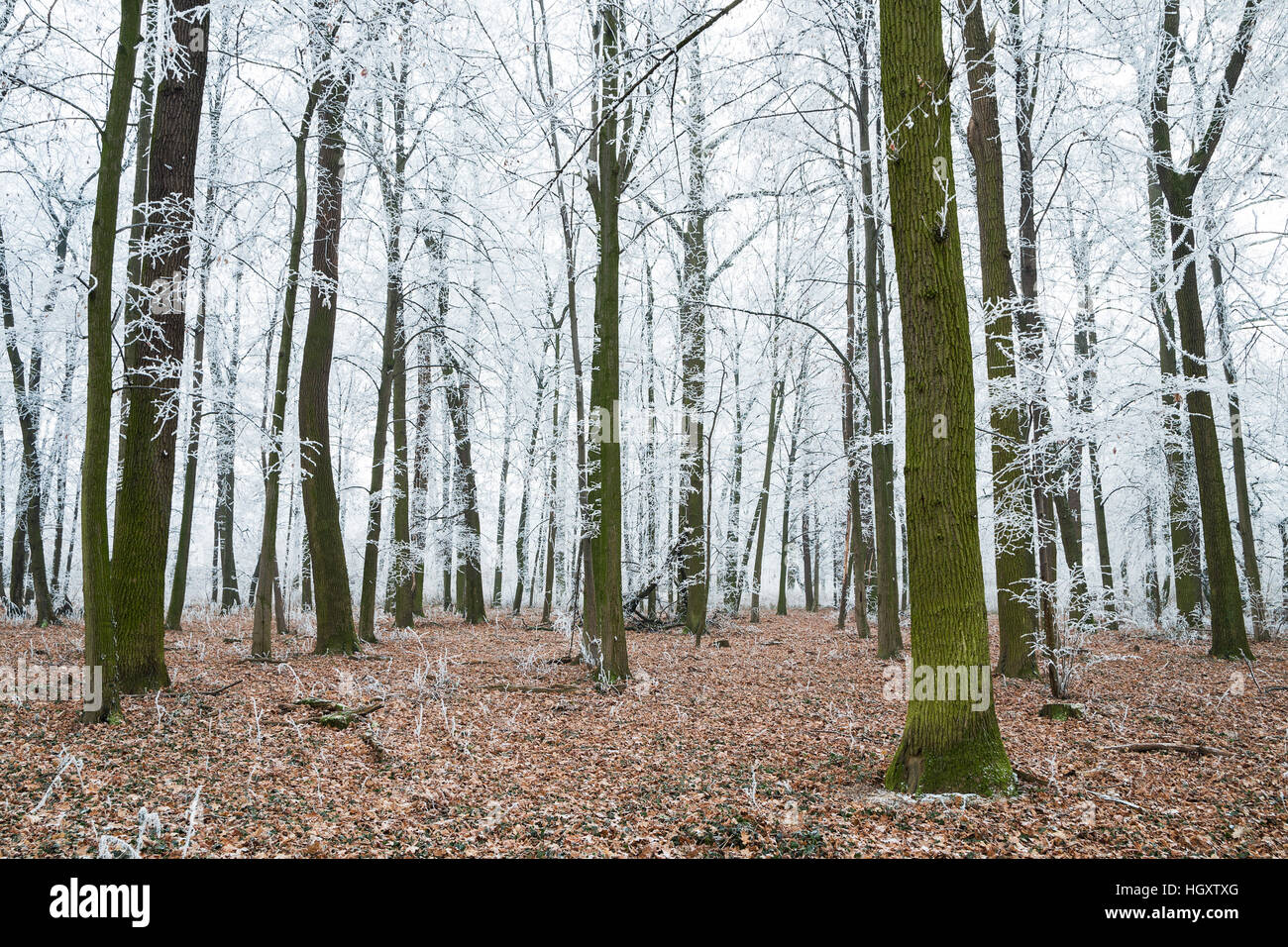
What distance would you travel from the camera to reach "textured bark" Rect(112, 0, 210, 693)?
19.4 feet

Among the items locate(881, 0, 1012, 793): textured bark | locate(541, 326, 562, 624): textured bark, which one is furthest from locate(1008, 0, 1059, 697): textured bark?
locate(541, 326, 562, 624): textured bark

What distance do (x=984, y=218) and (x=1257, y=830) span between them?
6.21 metres

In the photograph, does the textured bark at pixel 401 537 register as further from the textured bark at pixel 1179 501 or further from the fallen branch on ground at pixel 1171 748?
the textured bark at pixel 1179 501

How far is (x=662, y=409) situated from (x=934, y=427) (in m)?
12.4

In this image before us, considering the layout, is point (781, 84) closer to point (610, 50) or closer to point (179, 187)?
point (610, 50)

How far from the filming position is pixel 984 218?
774 centimetres

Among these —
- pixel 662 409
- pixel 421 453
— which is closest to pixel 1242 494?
pixel 662 409

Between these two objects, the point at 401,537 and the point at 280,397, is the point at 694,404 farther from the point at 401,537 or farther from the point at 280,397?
the point at 280,397

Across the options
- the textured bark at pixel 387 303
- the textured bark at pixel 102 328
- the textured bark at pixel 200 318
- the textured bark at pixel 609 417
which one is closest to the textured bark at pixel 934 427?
the textured bark at pixel 609 417

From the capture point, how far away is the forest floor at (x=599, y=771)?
3477 mm

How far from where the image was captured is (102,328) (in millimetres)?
4770

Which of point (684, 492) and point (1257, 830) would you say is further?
point (684, 492)

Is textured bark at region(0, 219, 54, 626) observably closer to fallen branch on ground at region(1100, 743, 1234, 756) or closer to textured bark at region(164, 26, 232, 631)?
textured bark at region(164, 26, 232, 631)
